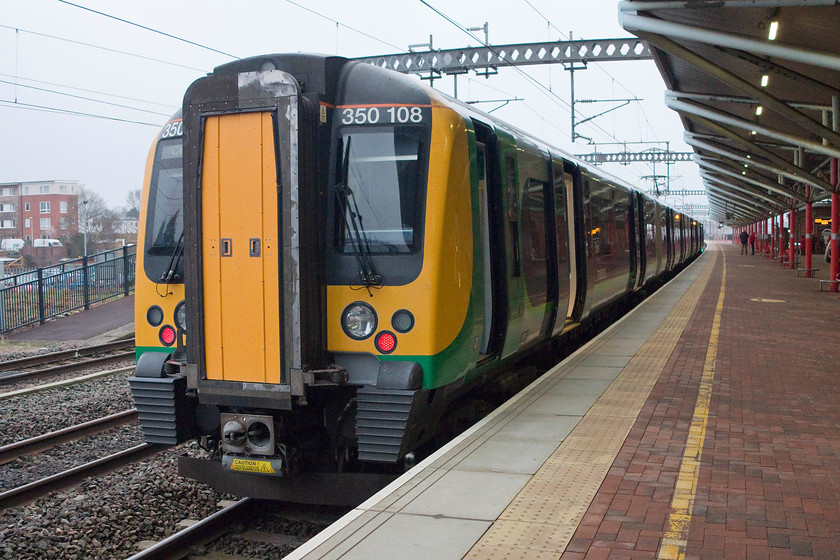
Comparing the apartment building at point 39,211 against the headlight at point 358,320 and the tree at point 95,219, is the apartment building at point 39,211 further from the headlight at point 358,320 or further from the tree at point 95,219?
the headlight at point 358,320

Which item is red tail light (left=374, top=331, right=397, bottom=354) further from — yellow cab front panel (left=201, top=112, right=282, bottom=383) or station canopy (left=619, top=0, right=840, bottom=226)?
station canopy (left=619, top=0, right=840, bottom=226)

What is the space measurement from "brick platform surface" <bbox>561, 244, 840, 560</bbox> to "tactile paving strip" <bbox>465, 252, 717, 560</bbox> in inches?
3.5

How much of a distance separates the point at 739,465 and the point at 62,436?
6.58m

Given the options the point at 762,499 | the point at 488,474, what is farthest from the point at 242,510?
the point at 762,499

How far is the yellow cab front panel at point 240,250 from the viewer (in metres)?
5.58

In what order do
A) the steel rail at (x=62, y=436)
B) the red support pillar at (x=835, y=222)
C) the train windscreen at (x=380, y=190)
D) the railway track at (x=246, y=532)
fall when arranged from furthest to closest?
1. the red support pillar at (x=835, y=222)
2. the steel rail at (x=62, y=436)
3. the train windscreen at (x=380, y=190)
4. the railway track at (x=246, y=532)

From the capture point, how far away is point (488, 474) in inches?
216

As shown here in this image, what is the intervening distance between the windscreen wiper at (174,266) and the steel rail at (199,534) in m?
1.78

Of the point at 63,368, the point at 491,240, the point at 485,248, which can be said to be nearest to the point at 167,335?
the point at 485,248

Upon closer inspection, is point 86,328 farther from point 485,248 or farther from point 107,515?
point 485,248

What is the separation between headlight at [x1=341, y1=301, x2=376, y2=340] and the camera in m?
5.77

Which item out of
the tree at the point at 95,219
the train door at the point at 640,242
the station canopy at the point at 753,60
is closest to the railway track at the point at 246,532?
the station canopy at the point at 753,60

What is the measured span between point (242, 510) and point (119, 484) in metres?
1.55

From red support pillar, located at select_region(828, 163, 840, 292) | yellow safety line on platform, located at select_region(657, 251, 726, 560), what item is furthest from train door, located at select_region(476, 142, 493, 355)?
red support pillar, located at select_region(828, 163, 840, 292)
